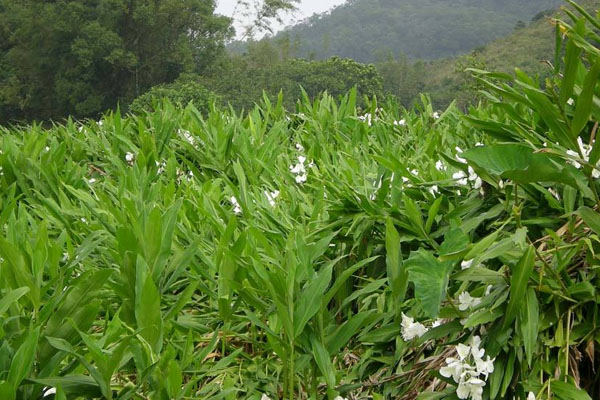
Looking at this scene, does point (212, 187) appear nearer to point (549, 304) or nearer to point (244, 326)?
point (244, 326)

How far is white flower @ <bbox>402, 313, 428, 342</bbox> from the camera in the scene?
3.87 feet

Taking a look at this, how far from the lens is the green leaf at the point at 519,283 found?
1002 mm

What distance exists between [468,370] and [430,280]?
15 centimetres

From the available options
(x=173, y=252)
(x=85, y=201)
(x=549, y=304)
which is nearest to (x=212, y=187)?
(x=85, y=201)

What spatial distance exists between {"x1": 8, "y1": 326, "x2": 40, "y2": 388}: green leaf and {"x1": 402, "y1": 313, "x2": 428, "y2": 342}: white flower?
602 mm

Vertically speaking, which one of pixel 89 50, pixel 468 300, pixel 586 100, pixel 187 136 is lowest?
pixel 89 50

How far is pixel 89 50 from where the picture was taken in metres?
34.3

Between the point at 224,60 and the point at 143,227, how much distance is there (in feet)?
125

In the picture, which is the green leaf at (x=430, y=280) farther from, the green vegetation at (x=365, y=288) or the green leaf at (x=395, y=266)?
the green leaf at (x=395, y=266)

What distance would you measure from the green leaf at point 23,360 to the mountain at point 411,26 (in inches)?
2949

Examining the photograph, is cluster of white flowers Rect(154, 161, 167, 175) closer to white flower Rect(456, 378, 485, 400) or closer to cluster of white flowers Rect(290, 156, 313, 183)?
cluster of white flowers Rect(290, 156, 313, 183)

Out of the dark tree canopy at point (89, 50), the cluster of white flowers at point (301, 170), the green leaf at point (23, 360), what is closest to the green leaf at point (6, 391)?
the green leaf at point (23, 360)

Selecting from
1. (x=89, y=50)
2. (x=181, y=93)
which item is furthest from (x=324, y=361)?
(x=89, y=50)

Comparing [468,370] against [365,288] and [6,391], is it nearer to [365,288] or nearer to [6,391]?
[365,288]
